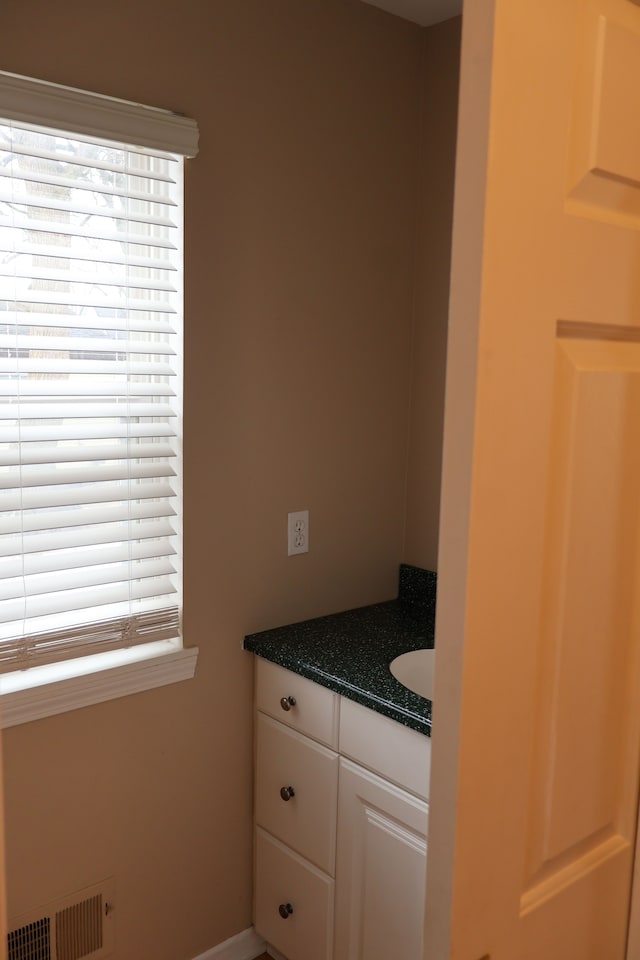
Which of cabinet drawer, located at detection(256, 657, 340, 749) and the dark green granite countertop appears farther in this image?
cabinet drawer, located at detection(256, 657, 340, 749)

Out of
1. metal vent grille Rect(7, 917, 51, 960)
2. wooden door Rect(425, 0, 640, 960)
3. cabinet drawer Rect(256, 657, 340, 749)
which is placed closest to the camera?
wooden door Rect(425, 0, 640, 960)

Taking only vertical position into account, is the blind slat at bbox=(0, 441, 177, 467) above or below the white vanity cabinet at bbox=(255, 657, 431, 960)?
above

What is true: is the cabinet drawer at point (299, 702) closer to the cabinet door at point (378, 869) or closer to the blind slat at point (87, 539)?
the cabinet door at point (378, 869)

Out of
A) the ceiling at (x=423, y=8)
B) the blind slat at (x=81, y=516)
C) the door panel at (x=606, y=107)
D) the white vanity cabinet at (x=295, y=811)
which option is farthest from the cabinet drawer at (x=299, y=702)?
the ceiling at (x=423, y=8)

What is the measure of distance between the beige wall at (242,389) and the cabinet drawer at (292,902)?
0.07 m

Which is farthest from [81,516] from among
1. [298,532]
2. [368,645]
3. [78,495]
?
[368,645]

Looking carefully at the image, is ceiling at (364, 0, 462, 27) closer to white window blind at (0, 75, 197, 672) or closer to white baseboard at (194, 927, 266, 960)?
white window blind at (0, 75, 197, 672)

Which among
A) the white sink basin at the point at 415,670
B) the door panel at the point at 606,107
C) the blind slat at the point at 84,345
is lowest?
the white sink basin at the point at 415,670

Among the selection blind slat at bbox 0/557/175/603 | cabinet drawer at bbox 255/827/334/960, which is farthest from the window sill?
cabinet drawer at bbox 255/827/334/960

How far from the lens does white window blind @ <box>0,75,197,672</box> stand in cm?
173

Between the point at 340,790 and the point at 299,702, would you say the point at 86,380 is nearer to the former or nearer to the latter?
the point at 299,702

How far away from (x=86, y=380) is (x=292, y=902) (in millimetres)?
1429

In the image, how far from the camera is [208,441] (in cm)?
206

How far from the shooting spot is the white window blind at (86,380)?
1727 mm
